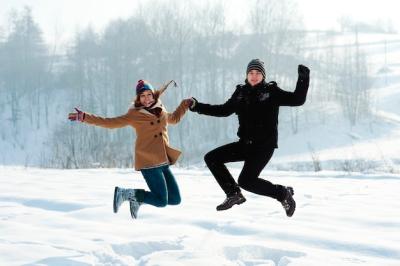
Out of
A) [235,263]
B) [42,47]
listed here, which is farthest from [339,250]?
[42,47]

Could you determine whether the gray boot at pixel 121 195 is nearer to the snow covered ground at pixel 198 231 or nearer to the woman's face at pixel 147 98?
the snow covered ground at pixel 198 231

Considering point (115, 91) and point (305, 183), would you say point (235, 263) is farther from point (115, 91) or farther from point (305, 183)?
point (115, 91)

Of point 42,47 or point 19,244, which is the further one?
point 42,47

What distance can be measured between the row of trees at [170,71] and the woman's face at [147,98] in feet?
106

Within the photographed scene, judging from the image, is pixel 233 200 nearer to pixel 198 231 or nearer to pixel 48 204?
pixel 198 231

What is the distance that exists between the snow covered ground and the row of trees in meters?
30.5

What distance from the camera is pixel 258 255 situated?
15.7 ft

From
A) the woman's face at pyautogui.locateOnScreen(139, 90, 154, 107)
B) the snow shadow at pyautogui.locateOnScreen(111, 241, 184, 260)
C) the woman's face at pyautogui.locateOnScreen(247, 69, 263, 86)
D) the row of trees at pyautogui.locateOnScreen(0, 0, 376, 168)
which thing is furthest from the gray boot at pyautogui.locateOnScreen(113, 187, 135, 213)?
the row of trees at pyautogui.locateOnScreen(0, 0, 376, 168)

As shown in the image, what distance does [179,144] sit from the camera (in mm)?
43750

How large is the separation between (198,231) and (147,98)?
5.22 feet

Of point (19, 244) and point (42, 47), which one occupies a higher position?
point (42, 47)

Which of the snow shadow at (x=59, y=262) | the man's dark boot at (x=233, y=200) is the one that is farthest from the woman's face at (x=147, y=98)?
the snow shadow at (x=59, y=262)

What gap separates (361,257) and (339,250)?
26 cm

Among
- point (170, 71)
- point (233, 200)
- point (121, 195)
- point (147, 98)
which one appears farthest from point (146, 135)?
point (170, 71)
